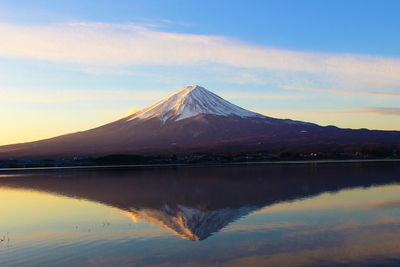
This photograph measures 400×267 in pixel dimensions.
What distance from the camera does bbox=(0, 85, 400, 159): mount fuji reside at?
474ft

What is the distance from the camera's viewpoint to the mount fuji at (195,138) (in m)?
144

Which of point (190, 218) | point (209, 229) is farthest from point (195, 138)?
point (209, 229)

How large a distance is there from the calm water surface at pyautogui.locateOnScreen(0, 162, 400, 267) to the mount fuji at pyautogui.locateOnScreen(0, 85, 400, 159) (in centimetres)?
10688

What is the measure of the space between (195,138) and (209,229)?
494 feet

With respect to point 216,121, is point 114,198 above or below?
below

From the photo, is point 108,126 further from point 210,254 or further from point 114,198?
point 210,254

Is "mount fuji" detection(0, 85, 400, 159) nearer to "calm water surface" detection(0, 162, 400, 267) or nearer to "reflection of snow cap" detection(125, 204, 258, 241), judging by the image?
"calm water surface" detection(0, 162, 400, 267)

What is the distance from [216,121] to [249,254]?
577ft

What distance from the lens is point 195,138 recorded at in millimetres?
168750

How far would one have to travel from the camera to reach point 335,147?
5581 inches

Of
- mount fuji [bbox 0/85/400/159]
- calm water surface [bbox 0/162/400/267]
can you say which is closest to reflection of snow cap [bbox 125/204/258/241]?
calm water surface [bbox 0/162/400/267]

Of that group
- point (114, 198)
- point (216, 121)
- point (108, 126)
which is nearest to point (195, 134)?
point (216, 121)

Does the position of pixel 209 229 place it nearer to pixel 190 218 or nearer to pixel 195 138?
pixel 190 218

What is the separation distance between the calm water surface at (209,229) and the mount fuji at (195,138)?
106878mm
